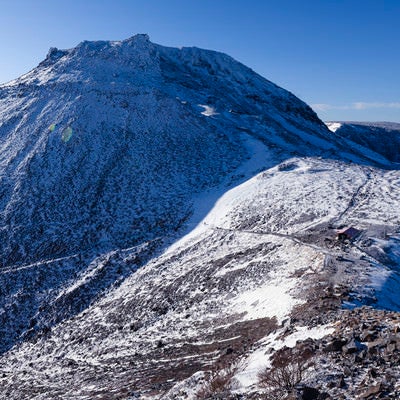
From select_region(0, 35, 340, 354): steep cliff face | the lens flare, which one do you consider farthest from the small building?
the lens flare

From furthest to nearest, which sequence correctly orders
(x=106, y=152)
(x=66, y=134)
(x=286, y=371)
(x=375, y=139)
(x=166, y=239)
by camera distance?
1. (x=375, y=139)
2. (x=66, y=134)
3. (x=106, y=152)
4. (x=166, y=239)
5. (x=286, y=371)

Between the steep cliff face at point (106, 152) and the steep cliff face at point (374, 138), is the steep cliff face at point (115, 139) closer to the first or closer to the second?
the steep cliff face at point (106, 152)

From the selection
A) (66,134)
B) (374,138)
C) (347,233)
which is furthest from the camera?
(374,138)

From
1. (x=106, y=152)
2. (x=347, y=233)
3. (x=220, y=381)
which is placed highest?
(x=106, y=152)

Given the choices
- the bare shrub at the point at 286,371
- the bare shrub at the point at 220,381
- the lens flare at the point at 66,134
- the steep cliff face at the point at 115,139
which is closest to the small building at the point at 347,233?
the bare shrub at the point at 220,381

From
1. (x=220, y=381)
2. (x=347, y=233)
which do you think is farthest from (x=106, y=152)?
(x=220, y=381)

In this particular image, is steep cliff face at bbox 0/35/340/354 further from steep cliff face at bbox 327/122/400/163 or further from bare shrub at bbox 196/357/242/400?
steep cliff face at bbox 327/122/400/163

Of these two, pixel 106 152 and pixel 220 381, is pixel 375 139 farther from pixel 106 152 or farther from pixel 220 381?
pixel 220 381
